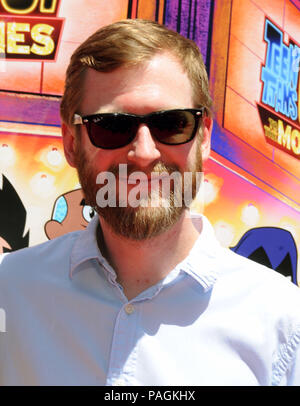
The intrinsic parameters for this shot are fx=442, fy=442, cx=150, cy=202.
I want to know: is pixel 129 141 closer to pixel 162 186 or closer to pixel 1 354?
pixel 162 186

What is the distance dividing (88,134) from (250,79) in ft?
3.97

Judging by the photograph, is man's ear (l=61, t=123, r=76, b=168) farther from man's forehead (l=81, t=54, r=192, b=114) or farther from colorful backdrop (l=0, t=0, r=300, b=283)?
colorful backdrop (l=0, t=0, r=300, b=283)

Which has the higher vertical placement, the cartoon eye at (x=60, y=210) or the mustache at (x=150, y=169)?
the mustache at (x=150, y=169)

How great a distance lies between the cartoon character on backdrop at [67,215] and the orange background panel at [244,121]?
82cm

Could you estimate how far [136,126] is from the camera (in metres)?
1.27

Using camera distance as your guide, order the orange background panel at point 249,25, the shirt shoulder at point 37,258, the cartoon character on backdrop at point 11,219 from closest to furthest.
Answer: the shirt shoulder at point 37,258
the cartoon character on backdrop at point 11,219
the orange background panel at point 249,25

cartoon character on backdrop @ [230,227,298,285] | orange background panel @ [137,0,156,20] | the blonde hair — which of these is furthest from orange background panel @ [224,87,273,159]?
the blonde hair

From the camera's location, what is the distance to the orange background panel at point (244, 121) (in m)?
2.21

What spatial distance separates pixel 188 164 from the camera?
1341mm

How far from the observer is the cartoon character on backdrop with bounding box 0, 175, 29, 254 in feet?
6.57

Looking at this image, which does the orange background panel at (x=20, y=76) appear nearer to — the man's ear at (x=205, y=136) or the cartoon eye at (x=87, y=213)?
the cartoon eye at (x=87, y=213)

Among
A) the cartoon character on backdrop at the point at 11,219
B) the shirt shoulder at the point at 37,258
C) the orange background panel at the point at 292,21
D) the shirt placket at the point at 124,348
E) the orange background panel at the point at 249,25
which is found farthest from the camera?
the orange background panel at the point at 292,21

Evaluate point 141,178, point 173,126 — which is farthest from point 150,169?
point 173,126

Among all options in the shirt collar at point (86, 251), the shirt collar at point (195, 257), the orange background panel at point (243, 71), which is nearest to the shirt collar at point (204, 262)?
the shirt collar at point (195, 257)
